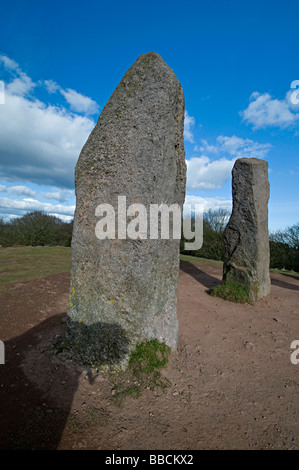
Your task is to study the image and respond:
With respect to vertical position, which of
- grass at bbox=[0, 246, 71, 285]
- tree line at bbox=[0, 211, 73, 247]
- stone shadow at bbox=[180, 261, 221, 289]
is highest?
tree line at bbox=[0, 211, 73, 247]

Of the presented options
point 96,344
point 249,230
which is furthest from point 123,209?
point 249,230

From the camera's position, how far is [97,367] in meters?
3.32

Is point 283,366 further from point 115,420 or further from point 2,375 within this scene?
point 2,375

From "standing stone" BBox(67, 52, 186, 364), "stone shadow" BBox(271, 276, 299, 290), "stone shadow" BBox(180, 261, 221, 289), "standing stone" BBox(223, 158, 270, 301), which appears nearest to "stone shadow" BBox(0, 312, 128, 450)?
"standing stone" BBox(67, 52, 186, 364)

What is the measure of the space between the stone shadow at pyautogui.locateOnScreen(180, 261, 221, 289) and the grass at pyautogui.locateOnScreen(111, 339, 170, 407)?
4873mm

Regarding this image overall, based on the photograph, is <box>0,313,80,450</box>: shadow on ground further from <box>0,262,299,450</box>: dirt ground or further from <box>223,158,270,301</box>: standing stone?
<box>223,158,270,301</box>: standing stone

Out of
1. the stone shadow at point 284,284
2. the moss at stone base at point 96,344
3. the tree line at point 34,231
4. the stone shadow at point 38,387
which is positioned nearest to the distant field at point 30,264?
the stone shadow at point 38,387

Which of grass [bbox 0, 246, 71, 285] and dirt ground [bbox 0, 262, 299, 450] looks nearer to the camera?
dirt ground [bbox 0, 262, 299, 450]

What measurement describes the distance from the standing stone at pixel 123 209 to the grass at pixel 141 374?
0.12m

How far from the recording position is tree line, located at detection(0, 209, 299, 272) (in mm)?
14328

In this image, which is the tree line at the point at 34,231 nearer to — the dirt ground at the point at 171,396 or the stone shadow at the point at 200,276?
the stone shadow at the point at 200,276

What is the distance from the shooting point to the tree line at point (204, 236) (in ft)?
47.0

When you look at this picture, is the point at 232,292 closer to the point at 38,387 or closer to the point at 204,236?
the point at 38,387

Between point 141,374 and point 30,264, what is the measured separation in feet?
24.5
